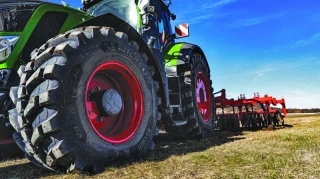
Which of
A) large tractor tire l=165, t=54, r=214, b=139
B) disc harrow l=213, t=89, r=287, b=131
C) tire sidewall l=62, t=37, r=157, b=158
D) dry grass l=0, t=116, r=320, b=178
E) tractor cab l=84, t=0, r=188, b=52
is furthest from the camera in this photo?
disc harrow l=213, t=89, r=287, b=131

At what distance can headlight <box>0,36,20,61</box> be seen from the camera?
372cm

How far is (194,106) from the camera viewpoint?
6.51m

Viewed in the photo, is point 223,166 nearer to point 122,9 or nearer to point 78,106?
point 78,106

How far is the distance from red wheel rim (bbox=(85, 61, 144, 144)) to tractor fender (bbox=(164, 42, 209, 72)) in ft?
7.80

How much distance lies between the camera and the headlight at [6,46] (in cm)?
372

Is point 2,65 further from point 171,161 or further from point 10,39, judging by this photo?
point 171,161

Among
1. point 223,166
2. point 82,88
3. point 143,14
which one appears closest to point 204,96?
point 143,14

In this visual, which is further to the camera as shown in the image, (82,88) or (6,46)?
(6,46)

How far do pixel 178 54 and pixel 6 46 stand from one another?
3.72m

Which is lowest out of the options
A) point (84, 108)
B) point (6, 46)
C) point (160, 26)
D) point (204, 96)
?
point (84, 108)

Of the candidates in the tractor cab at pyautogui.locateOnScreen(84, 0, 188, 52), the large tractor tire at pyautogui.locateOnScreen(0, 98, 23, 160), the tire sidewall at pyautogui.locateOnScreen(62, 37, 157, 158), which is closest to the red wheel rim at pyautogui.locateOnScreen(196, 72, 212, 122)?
the tractor cab at pyautogui.locateOnScreen(84, 0, 188, 52)

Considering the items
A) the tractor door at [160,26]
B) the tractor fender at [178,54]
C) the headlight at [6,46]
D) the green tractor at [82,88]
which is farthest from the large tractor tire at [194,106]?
the headlight at [6,46]

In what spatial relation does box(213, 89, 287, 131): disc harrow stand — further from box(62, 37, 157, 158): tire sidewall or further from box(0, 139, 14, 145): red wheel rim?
box(0, 139, 14, 145): red wheel rim

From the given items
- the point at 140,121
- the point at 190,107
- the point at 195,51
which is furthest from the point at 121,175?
the point at 195,51
